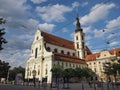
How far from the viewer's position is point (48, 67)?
5991 centimetres

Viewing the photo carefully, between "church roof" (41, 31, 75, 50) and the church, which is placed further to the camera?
"church roof" (41, 31, 75, 50)

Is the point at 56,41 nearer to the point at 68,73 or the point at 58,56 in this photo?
the point at 58,56

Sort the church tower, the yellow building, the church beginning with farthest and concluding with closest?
the church tower
the yellow building
the church

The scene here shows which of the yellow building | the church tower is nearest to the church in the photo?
the church tower

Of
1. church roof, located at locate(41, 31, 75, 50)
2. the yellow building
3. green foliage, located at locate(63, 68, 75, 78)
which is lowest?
green foliage, located at locate(63, 68, 75, 78)

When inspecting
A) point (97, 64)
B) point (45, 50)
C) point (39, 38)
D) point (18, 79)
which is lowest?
point (18, 79)

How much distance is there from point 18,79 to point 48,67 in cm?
1384

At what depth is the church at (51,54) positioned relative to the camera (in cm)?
6059

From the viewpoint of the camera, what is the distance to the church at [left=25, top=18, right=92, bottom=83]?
199 ft

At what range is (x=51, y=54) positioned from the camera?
5981 centimetres

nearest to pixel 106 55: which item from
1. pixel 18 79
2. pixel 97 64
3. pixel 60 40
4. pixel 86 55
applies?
pixel 97 64

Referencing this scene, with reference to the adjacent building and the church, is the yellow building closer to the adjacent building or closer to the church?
the adjacent building

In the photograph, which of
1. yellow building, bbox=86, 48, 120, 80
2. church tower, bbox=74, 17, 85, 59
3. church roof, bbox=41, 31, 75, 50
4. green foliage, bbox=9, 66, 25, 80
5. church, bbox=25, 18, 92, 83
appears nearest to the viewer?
church, bbox=25, 18, 92, 83

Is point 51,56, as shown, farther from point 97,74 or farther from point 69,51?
point 97,74
